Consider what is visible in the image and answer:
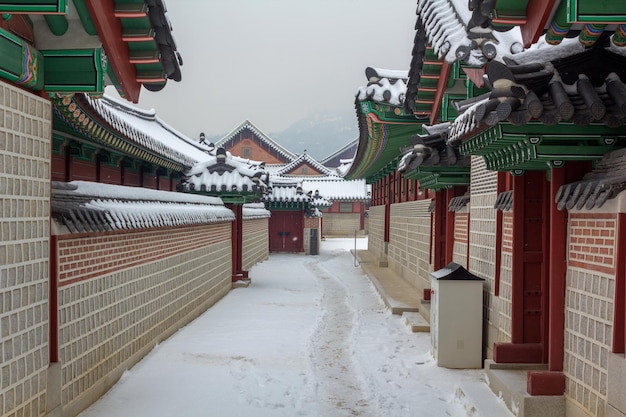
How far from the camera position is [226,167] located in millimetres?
15844

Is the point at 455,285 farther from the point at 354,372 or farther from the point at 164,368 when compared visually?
the point at 164,368

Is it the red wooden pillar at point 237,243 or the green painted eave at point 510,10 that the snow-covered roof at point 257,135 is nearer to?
the red wooden pillar at point 237,243

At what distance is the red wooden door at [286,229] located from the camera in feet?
103

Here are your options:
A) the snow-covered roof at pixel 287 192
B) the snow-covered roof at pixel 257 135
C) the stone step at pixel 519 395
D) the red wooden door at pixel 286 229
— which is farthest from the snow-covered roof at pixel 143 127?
the snow-covered roof at pixel 257 135

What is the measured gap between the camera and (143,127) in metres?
12.7

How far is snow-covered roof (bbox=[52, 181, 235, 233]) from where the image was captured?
18.6 feet

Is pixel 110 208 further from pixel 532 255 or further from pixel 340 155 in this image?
pixel 340 155

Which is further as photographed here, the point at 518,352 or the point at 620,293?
the point at 518,352

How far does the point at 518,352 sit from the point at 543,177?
2042 millimetres

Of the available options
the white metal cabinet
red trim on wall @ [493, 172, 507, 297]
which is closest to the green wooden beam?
red trim on wall @ [493, 172, 507, 297]

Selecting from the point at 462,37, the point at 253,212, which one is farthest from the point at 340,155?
the point at 462,37

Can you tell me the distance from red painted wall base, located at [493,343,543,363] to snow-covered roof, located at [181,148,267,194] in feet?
33.2

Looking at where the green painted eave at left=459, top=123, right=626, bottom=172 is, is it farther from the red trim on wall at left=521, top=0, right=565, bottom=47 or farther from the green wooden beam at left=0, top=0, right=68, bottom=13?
the green wooden beam at left=0, top=0, right=68, bottom=13

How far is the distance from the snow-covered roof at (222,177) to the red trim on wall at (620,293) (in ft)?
39.0
